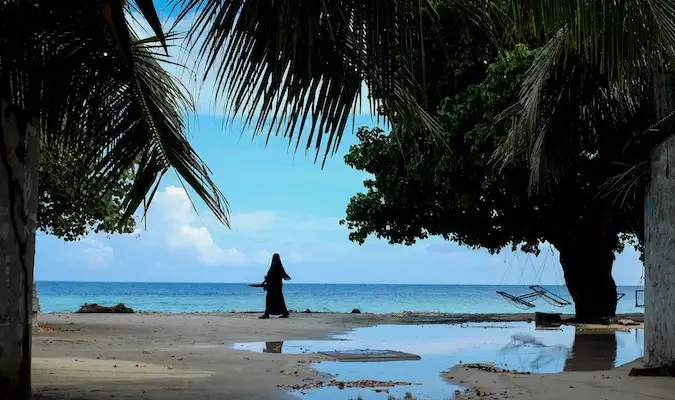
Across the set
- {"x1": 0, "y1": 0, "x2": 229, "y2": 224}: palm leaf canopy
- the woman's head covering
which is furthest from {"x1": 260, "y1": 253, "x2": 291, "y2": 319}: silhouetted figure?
{"x1": 0, "y1": 0, "x2": 229, "y2": 224}: palm leaf canopy

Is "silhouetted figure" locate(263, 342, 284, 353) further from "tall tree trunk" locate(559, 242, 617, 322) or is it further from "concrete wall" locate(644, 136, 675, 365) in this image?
"tall tree trunk" locate(559, 242, 617, 322)

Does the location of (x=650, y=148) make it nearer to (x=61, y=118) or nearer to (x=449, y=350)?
(x=449, y=350)

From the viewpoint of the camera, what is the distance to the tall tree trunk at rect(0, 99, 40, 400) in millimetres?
5301

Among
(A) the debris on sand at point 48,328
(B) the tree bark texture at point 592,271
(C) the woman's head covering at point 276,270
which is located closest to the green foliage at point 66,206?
(A) the debris on sand at point 48,328

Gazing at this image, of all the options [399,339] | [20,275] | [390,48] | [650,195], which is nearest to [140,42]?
[20,275]

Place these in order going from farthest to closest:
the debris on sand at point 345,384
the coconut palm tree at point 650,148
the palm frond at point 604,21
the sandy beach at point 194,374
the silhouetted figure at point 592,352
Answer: the silhouetted figure at point 592,352 < the coconut palm tree at point 650,148 < the debris on sand at point 345,384 < the sandy beach at point 194,374 < the palm frond at point 604,21

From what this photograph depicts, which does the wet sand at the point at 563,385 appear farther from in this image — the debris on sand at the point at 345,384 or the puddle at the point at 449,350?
the debris on sand at the point at 345,384

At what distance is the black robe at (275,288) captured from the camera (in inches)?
756

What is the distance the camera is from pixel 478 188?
653 inches

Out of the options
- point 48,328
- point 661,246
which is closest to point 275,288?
point 48,328

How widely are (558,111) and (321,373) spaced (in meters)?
4.29

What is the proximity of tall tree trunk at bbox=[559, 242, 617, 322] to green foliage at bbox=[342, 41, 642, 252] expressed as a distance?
313 millimetres

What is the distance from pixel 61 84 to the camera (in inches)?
221

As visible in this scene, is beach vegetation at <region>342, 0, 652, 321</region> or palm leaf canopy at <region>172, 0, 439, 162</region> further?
beach vegetation at <region>342, 0, 652, 321</region>
